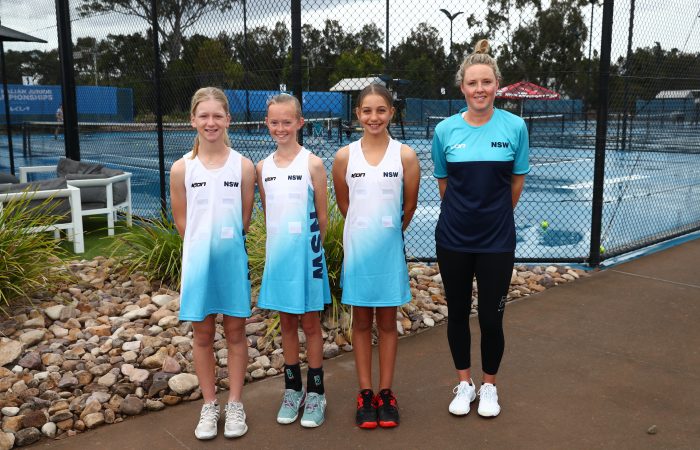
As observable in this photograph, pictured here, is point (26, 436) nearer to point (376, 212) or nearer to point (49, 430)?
point (49, 430)

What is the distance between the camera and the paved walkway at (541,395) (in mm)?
3062

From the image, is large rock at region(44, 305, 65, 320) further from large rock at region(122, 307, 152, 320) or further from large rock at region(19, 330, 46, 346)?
large rock at region(122, 307, 152, 320)

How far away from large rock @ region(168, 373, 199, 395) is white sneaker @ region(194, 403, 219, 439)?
0.44 meters

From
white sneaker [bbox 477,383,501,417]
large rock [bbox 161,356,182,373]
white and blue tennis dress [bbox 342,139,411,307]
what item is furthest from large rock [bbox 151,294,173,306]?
white sneaker [bbox 477,383,501,417]

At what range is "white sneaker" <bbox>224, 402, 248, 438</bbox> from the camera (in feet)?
10.2

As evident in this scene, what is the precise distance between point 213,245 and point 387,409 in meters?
1.19

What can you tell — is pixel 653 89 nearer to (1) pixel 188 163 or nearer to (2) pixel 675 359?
(2) pixel 675 359

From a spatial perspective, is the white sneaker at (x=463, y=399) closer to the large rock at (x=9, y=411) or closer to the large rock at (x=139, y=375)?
the large rock at (x=139, y=375)

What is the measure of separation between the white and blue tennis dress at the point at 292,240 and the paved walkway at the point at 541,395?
669 millimetres

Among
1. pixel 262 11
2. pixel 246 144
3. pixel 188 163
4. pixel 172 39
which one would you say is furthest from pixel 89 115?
pixel 188 163

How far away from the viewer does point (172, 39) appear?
22.9 ft

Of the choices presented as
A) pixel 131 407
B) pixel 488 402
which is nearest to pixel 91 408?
pixel 131 407

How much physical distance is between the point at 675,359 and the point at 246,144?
4514mm

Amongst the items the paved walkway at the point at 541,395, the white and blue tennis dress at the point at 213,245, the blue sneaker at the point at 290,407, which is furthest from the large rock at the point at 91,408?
the blue sneaker at the point at 290,407
